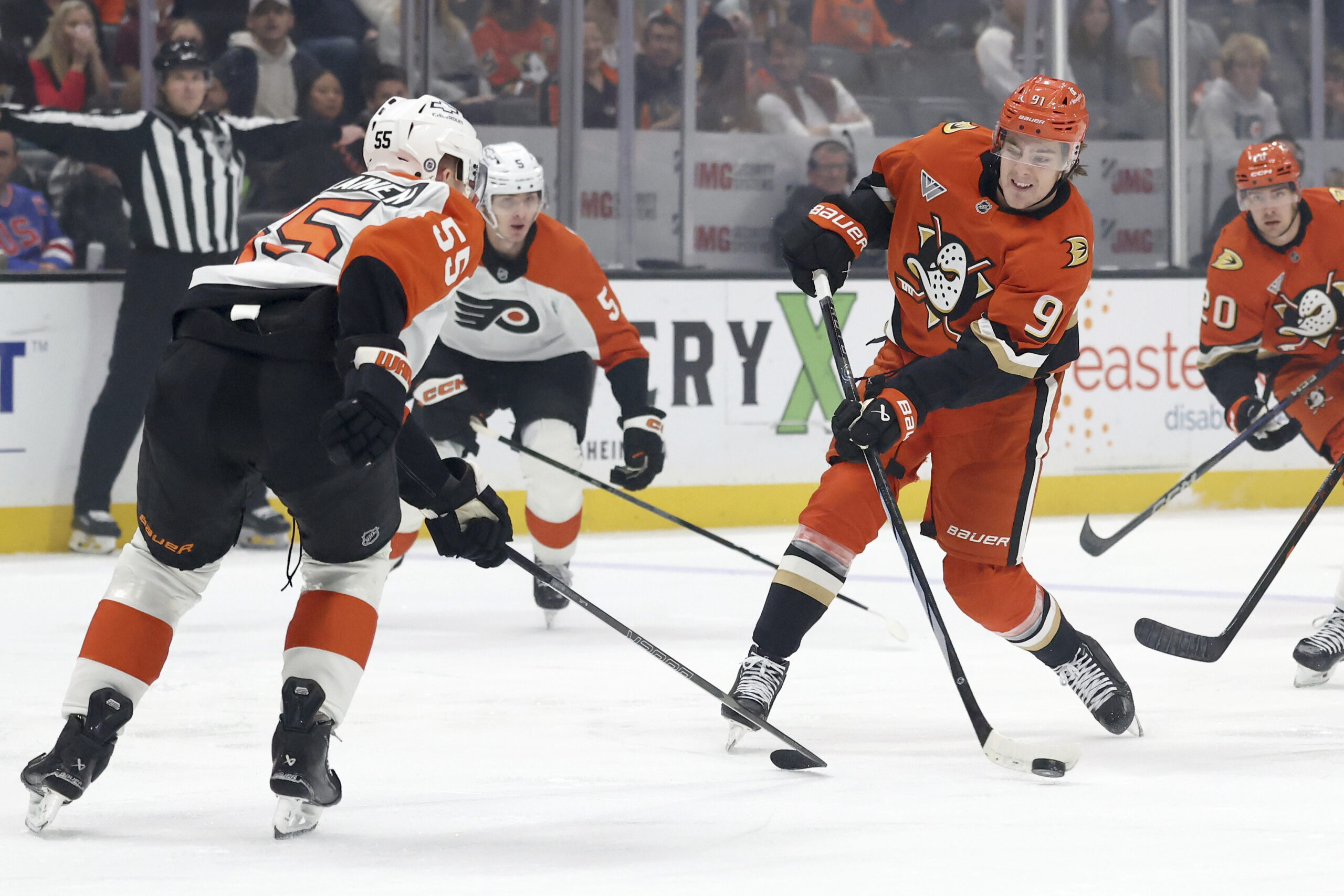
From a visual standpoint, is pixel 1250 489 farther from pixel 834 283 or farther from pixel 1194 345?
pixel 834 283

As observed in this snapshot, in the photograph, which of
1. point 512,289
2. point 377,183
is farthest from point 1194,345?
point 377,183

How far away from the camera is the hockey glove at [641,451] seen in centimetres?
421

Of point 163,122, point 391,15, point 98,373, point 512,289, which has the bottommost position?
A: point 98,373

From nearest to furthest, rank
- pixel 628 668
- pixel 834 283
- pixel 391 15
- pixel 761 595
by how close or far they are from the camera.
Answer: pixel 834 283, pixel 628 668, pixel 761 595, pixel 391 15

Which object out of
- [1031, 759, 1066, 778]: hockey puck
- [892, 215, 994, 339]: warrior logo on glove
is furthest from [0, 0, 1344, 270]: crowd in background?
[1031, 759, 1066, 778]: hockey puck

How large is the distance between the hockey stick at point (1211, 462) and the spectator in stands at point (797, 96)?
2.50 meters

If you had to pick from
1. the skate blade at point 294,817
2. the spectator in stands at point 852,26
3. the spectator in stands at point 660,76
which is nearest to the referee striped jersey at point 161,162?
the spectator in stands at point 660,76

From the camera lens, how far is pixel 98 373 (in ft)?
19.0

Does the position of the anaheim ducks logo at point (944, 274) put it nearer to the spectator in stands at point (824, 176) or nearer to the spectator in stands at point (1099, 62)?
the spectator in stands at point (824, 176)

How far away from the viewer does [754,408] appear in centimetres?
666

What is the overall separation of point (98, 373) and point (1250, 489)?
177 inches

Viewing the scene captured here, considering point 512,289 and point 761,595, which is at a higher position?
point 512,289

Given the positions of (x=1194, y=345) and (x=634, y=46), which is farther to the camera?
(x=1194, y=345)

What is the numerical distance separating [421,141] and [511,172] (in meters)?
1.84
